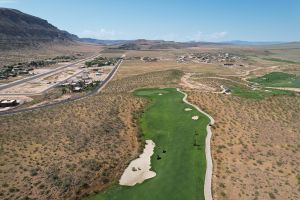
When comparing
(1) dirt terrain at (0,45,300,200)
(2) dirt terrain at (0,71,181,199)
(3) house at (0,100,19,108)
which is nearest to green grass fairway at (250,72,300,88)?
(1) dirt terrain at (0,45,300,200)

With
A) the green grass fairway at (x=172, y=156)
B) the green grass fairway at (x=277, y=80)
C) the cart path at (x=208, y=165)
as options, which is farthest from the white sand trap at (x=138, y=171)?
the green grass fairway at (x=277, y=80)

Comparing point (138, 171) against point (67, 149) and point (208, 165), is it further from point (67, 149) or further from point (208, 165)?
point (67, 149)

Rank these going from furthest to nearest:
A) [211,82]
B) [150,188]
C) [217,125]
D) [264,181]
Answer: [211,82] < [217,125] < [264,181] < [150,188]

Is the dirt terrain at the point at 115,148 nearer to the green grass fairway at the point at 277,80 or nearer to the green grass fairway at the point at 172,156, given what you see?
the green grass fairway at the point at 172,156

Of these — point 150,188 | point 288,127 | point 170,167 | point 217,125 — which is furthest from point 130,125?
point 288,127

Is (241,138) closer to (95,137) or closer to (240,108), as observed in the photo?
(240,108)

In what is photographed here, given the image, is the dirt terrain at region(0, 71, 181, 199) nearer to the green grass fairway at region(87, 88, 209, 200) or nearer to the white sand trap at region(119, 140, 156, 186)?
the white sand trap at region(119, 140, 156, 186)

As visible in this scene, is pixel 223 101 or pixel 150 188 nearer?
pixel 150 188
